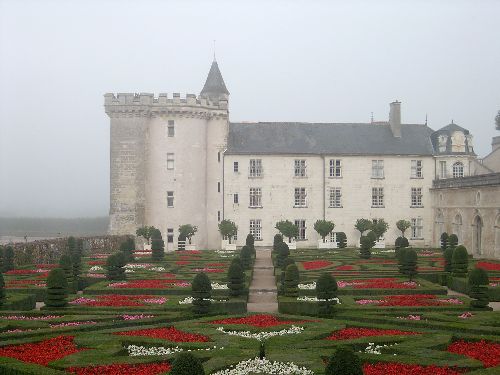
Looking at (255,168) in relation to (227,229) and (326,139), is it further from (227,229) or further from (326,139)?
(326,139)

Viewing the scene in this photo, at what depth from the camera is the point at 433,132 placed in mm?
58562

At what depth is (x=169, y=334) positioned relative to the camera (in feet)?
53.9

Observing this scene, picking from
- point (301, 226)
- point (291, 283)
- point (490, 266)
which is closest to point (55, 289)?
point (291, 283)

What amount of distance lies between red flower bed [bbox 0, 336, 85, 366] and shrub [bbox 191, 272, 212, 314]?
469 cm

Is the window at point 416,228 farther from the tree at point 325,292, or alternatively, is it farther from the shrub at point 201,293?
the shrub at point 201,293

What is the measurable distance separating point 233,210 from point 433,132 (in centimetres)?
2064

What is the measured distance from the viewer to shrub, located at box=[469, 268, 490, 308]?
66.7ft

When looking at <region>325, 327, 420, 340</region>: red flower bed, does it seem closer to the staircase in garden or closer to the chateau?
the staircase in garden

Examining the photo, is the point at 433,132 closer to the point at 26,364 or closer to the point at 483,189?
the point at 483,189

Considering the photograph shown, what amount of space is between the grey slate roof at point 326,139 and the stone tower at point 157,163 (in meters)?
4.37

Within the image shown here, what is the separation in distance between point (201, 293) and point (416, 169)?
40801mm

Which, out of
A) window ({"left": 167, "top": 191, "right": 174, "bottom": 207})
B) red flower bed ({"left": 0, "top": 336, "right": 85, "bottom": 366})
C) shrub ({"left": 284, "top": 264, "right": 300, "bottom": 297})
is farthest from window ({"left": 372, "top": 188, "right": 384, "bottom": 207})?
red flower bed ({"left": 0, "top": 336, "right": 85, "bottom": 366})

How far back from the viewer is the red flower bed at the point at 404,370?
1234 centimetres

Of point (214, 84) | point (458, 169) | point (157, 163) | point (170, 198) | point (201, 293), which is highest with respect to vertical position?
point (214, 84)
